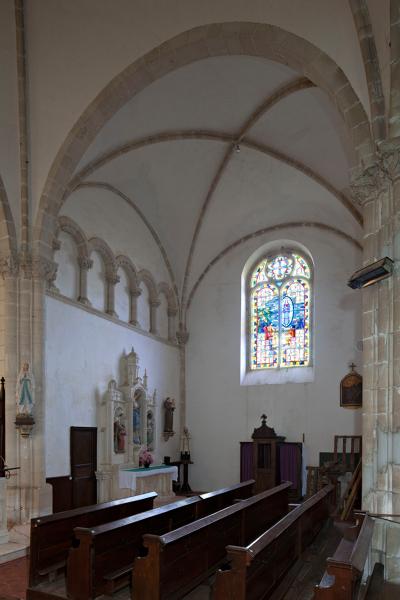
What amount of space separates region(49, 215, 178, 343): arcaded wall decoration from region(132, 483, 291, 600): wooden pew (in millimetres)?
6570

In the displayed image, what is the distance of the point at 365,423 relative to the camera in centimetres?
656

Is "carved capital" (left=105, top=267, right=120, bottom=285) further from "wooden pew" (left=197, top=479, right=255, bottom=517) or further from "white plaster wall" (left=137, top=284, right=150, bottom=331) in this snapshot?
"wooden pew" (left=197, top=479, right=255, bottom=517)

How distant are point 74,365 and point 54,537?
274 inches

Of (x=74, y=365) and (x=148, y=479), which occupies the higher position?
(x=74, y=365)

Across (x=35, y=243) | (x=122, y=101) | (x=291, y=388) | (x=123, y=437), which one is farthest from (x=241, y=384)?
(x=122, y=101)

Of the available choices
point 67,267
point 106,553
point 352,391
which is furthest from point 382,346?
point 67,267

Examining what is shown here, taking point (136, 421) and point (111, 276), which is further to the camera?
point (136, 421)

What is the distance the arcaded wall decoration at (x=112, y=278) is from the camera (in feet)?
44.9

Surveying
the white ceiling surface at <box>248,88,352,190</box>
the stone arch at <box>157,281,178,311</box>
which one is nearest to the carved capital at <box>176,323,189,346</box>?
the stone arch at <box>157,281,178,311</box>

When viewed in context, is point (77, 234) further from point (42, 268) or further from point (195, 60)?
point (195, 60)

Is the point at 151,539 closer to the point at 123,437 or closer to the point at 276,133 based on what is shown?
the point at 123,437

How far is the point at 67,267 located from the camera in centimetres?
1348

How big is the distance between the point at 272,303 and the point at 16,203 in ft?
30.0

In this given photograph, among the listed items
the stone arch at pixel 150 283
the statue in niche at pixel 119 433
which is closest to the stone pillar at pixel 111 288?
the stone arch at pixel 150 283
